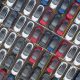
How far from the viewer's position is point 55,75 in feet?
122

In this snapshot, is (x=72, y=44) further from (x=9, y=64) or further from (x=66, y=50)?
(x=9, y=64)

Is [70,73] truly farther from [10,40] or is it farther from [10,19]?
[10,19]

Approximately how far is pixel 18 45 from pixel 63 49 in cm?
399

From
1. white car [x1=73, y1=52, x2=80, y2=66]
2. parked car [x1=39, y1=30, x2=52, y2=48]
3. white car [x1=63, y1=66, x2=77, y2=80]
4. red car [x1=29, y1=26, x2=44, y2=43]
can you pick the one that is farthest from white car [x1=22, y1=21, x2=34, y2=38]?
white car [x1=63, y1=66, x2=77, y2=80]

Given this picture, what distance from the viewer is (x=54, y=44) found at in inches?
1483

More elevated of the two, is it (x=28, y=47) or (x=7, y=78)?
(x=28, y=47)

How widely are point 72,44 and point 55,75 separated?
305 cm

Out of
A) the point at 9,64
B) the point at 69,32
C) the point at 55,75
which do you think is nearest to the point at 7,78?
the point at 9,64

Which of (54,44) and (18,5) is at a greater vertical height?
(18,5)

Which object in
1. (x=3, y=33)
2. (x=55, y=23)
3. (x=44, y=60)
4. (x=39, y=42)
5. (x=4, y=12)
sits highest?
(x=55, y=23)

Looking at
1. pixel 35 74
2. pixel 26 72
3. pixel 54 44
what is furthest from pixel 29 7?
pixel 35 74

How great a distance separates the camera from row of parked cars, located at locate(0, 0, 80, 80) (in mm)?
37250

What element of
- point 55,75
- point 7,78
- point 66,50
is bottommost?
point 7,78

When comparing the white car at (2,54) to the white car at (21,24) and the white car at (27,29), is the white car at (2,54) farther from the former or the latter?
the white car at (27,29)
